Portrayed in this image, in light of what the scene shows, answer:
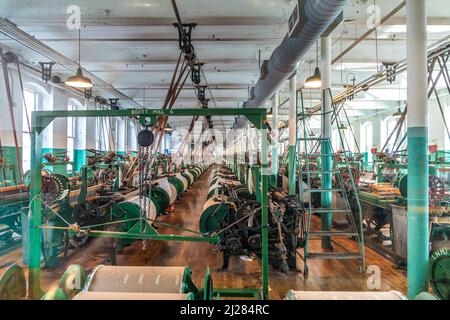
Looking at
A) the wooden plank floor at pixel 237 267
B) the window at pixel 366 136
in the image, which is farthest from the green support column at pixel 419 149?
the window at pixel 366 136

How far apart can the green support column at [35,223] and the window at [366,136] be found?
58.2 feet

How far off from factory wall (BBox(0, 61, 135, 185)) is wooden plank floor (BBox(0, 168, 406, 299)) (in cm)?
249

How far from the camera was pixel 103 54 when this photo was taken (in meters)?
6.25

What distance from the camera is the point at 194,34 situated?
5.12 meters

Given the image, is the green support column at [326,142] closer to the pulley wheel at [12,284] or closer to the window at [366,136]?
the pulley wheel at [12,284]

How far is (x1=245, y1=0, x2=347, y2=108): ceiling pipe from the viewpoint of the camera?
96.3 inches

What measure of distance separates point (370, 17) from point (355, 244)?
3994 millimetres

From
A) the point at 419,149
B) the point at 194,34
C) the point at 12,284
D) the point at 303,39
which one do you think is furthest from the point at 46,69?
the point at 419,149

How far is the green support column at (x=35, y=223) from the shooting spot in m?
2.28

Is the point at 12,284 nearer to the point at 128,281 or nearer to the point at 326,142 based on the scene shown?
the point at 128,281

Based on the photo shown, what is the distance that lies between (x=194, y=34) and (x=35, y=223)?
433 cm

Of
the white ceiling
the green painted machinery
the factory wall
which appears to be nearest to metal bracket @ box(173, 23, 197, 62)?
the white ceiling

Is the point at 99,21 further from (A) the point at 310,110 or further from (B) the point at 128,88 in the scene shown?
(A) the point at 310,110
